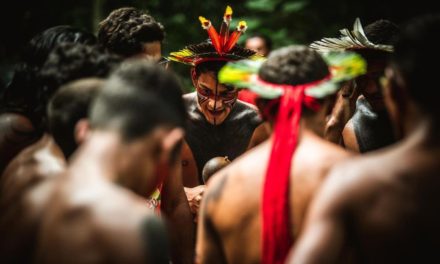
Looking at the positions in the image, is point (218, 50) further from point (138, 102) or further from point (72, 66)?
point (138, 102)

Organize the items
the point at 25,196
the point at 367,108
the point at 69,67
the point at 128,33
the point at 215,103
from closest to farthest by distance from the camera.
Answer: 1. the point at 25,196
2. the point at 69,67
3. the point at 128,33
4. the point at 215,103
5. the point at 367,108

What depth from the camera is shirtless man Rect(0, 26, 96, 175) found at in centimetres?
399

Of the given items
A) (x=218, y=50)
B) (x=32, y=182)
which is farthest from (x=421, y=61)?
(x=218, y=50)

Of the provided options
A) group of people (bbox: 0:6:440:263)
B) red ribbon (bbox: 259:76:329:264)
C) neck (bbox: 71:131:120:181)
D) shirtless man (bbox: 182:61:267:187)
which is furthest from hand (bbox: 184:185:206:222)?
neck (bbox: 71:131:120:181)

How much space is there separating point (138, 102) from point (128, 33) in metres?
2.55

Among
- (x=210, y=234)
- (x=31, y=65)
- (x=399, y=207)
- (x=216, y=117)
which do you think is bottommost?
(x=216, y=117)

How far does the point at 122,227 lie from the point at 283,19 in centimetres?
1064

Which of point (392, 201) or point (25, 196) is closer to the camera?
point (392, 201)

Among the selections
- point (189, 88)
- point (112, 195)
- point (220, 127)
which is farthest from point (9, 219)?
point (189, 88)

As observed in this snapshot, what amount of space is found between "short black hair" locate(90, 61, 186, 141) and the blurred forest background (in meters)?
8.97

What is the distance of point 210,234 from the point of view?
3344 mm

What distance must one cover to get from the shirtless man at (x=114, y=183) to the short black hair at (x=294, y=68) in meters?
0.77

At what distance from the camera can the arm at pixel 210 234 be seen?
10.9 feet

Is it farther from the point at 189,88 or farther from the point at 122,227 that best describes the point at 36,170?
the point at 189,88
